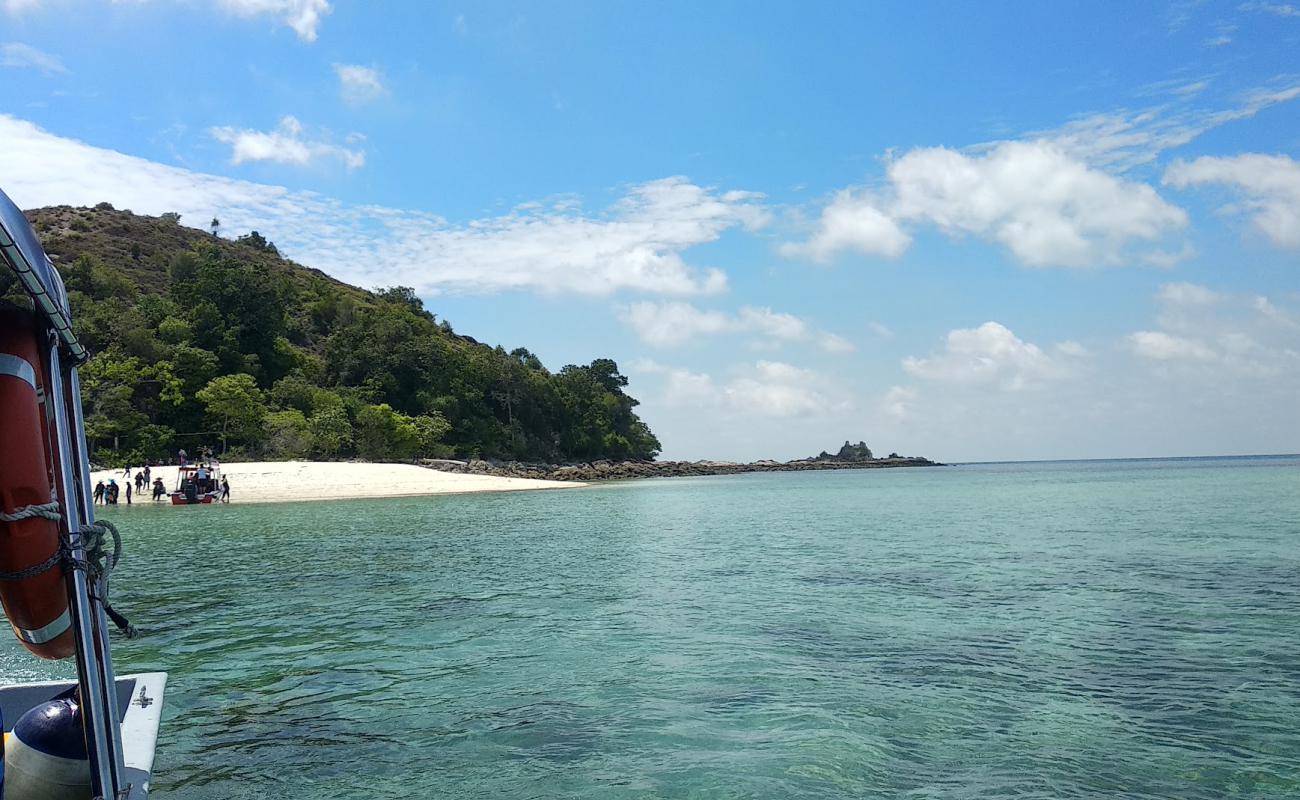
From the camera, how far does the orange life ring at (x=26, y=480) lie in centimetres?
436

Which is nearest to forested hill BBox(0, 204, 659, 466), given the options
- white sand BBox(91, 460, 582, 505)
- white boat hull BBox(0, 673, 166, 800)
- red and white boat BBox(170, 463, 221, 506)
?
white sand BBox(91, 460, 582, 505)

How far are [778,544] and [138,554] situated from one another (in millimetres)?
20915

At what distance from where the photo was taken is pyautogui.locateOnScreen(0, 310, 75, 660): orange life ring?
4.36 metres

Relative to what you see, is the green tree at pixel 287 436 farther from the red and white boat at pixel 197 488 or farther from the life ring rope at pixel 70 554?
→ the life ring rope at pixel 70 554

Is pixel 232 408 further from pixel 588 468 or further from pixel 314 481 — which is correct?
pixel 588 468

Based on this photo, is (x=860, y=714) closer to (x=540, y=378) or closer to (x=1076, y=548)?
(x=1076, y=548)

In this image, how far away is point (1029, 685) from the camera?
1048 cm

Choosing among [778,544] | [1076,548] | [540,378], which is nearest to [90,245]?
[540,378]

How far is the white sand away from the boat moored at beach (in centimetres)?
5550

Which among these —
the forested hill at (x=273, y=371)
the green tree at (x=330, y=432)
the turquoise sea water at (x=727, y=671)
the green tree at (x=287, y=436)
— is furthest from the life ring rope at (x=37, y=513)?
the green tree at (x=330, y=432)

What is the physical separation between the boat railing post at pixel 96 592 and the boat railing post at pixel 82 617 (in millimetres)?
39

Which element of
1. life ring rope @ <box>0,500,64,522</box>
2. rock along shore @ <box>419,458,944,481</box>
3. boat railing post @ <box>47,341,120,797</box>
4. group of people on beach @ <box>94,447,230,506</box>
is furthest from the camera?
rock along shore @ <box>419,458,944,481</box>

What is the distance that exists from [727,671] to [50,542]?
864cm

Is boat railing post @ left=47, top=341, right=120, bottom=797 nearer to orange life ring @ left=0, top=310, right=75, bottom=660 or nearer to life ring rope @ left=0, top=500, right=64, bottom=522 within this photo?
orange life ring @ left=0, top=310, right=75, bottom=660
